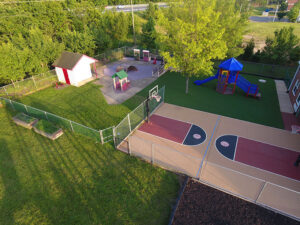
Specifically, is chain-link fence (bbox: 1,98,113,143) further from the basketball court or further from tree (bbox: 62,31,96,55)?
tree (bbox: 62,31,96,55)

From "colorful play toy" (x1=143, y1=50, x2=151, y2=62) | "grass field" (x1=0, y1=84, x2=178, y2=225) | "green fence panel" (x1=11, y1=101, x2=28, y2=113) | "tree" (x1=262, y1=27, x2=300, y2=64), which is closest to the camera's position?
"grass field" (x1=0, y1=84, x2=178, y2=225)

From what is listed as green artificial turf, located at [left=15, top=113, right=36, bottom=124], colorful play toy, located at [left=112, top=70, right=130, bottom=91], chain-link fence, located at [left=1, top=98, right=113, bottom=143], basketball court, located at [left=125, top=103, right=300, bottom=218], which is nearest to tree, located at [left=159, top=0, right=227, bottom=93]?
basketball court, located at [left=125, top=103, right=300, bottom=218]

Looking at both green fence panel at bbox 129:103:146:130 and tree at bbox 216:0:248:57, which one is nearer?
green fence panel at bbox 129:103:146:130

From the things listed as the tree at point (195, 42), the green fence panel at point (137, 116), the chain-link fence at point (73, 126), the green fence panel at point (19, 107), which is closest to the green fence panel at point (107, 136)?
the chain-link fence at point (73, 126)

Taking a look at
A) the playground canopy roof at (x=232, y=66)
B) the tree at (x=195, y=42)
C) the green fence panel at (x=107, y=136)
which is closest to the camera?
the green fence panel at (x=107, y=136)

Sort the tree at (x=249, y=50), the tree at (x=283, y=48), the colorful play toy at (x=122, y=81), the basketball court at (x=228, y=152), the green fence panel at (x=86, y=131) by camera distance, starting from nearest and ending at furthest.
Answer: the basketball court at (x=228, y=152)
the green fence panel at (x=86, y=131)
the colorful play toy at (x=122, y=81)
the tree at (x=283, y=48)
the tree at (x=249, y=50)

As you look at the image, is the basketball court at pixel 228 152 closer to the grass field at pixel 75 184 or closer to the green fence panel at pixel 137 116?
the green fence panel at pixel 137 116

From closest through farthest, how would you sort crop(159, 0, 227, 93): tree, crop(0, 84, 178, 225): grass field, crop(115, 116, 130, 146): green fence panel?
crop(0, 84, 178, 225): grass field, crop(115, 116, 130, 146): green fence panel, crop(159, 0, 227, 93): tree
